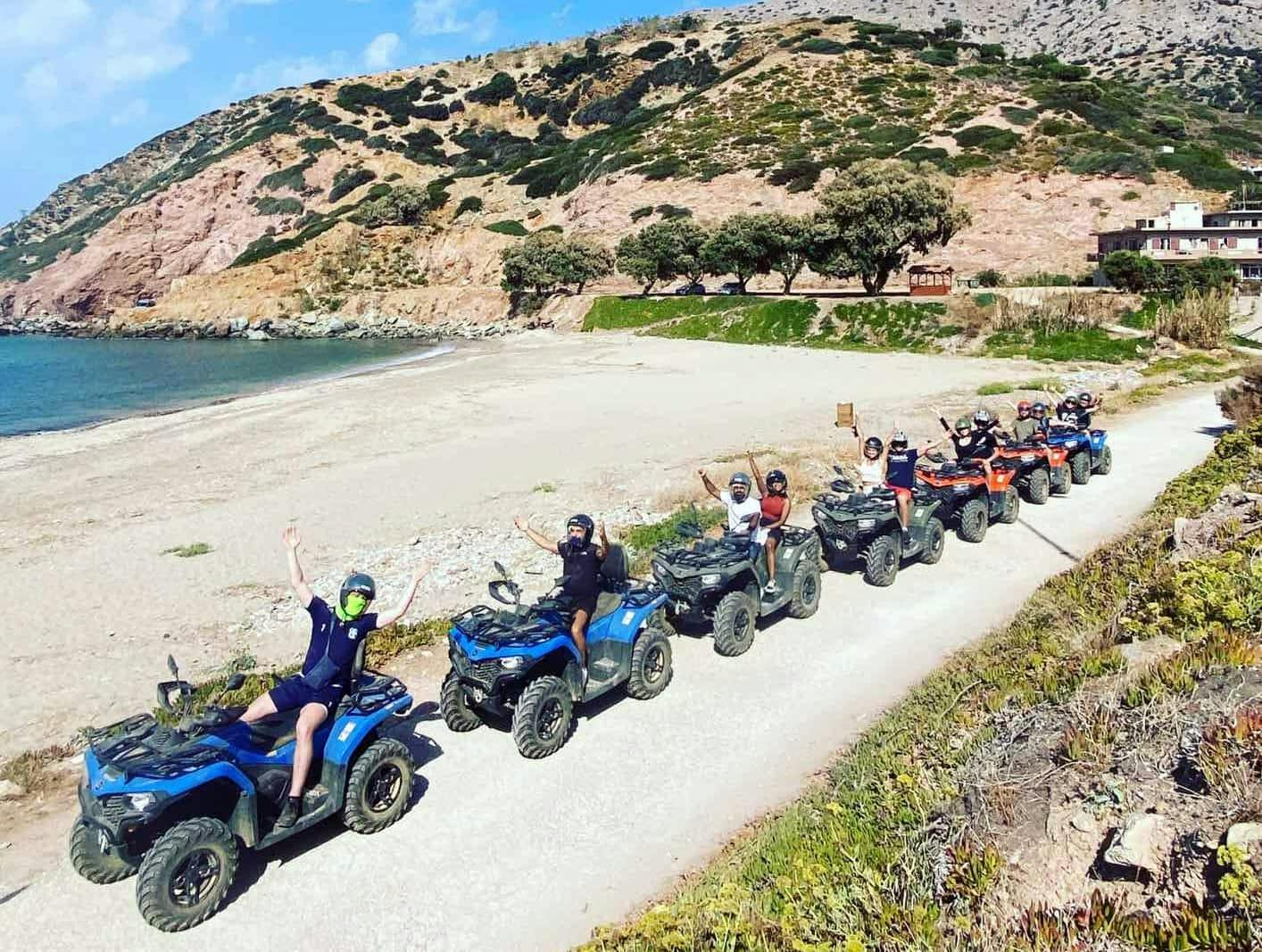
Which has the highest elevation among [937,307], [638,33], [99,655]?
[638,33]

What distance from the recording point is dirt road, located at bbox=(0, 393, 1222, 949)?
5.01m

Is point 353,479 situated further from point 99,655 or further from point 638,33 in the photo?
point 638,33

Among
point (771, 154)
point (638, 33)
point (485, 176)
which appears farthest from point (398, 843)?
point (638, 33)

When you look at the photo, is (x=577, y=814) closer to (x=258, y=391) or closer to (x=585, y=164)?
(x=258, y=391)

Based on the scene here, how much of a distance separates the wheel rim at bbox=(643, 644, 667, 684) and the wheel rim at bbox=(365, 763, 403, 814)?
2385mm

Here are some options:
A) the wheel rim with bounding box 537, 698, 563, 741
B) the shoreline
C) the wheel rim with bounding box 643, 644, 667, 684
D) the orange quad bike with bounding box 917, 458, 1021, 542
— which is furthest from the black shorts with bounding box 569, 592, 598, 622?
the shoreline

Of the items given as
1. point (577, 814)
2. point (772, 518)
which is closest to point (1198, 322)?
point (772, 518)

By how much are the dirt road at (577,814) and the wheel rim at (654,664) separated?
9.6 inches

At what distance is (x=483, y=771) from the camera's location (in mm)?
6488

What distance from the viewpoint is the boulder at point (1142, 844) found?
12.3 feet

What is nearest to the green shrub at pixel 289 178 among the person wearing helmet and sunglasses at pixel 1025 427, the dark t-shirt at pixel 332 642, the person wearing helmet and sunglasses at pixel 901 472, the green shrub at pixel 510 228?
the green shrub at pixel 510 228

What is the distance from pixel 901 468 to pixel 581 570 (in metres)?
5.06

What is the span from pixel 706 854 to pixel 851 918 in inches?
65.2

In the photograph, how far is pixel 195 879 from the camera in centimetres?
498
